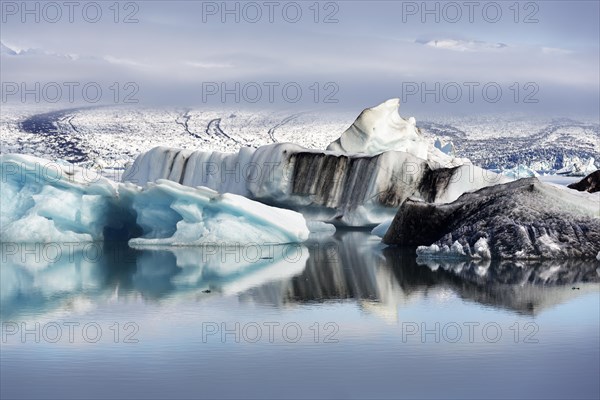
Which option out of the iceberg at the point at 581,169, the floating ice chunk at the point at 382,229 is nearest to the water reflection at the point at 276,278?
the floating ice chunk at the point at 382,229

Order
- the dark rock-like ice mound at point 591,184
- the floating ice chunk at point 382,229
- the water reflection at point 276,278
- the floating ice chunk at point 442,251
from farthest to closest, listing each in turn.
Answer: the dark rock-like ice mound at point 591,184
the floating ice chunk at point 382,229
the floating ice chunk at point 442,251
the water reflection at point 276,278

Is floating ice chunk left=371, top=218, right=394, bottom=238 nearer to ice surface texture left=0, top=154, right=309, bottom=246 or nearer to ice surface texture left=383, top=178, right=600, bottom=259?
ice surface texture left=0, top=154, right=309, bottom=246

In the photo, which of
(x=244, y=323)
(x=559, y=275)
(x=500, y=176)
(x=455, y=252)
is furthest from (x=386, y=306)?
(x=500, y=176)

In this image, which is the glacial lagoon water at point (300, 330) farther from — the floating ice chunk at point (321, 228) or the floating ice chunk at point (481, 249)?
Result: the floating ice chunk at point (321, 228)

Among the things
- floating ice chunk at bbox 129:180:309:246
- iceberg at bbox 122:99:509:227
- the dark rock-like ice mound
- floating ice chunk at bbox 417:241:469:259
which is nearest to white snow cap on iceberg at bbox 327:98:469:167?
iceberg at bbox 122:99:509:227

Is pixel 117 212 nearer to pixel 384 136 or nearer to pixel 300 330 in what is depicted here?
pixel 384 136

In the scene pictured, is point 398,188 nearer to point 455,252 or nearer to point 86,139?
point 455,252
